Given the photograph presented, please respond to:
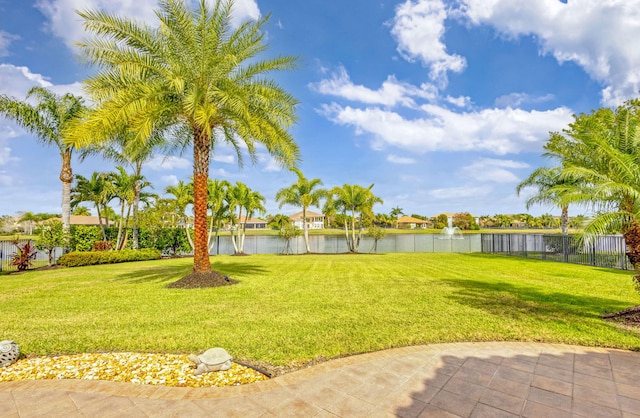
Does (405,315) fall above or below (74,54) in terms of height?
below

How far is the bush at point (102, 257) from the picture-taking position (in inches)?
632

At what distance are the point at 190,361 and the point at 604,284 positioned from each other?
41.2ft

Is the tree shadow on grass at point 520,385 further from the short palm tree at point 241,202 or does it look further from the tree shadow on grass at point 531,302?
the short palm tree at point 241,202

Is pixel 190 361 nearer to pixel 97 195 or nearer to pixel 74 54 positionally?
pixel 74 54

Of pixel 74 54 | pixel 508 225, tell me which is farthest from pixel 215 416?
pixel 508 225

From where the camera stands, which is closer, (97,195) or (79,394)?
(79,394)

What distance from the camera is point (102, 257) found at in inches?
675

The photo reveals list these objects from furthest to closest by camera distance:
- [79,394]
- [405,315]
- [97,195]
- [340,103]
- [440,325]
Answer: [340,103], [97,195], [405,315], [440,325], [79,394]

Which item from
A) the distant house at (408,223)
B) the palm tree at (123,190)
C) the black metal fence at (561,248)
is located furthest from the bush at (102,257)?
the distant house at (408,223)

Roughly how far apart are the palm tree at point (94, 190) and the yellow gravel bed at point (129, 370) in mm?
18731

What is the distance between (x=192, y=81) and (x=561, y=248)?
20743 mm

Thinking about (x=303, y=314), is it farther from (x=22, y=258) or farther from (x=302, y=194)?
(x=302, y=194)

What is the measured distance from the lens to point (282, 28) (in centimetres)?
1066

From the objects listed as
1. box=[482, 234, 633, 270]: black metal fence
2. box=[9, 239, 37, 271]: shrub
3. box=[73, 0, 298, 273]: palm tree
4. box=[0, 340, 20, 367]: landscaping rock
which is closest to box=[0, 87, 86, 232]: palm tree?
box=[9, 239, 37, 271]: shrub
